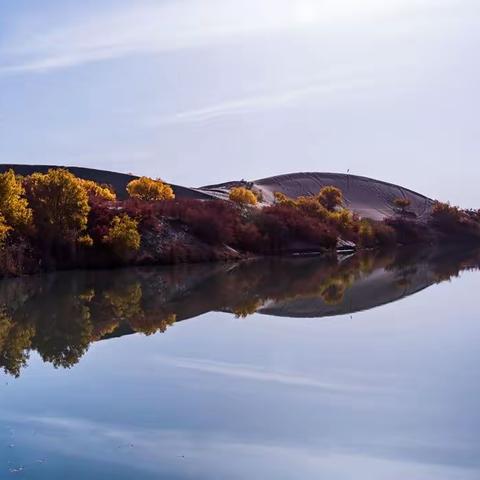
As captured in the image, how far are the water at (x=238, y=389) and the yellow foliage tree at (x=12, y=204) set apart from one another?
8.12m

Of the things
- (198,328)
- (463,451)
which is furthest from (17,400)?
(198,328)

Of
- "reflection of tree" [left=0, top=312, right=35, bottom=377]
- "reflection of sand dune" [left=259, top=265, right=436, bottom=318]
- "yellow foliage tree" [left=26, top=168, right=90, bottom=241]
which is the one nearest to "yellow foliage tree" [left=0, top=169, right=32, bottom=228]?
"yellow foliage tree" [left=26, top=168, right=90, bottom=241]

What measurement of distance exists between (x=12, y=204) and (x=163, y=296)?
9545 millimetres

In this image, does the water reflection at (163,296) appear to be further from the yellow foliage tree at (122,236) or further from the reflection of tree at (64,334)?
the yellow foliage tree at (122,236)

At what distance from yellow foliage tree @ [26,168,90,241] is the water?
9778 millimetres

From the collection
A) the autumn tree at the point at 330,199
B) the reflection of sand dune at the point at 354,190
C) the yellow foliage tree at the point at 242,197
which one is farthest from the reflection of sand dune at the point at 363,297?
the reflection of sand dune at the point at 354,190

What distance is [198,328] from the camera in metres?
15.7

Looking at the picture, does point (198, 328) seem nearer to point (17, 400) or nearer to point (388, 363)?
point (388, 363)

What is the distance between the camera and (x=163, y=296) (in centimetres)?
2211

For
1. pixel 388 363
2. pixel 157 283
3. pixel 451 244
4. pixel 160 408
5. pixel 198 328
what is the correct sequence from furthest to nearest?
1. pixel 451 244
2. pixel 157 283
3. pixel 198 328
4. pixel 388 363
5. pixel 160 408

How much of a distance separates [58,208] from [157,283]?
7077 mm

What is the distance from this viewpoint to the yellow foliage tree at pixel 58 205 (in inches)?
1209

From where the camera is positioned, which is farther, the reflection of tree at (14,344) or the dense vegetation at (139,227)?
the dense vegetation at (139,227)

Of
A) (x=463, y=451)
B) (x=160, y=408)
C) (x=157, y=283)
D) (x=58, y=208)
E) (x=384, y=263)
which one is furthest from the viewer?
(x=384, y=263)
